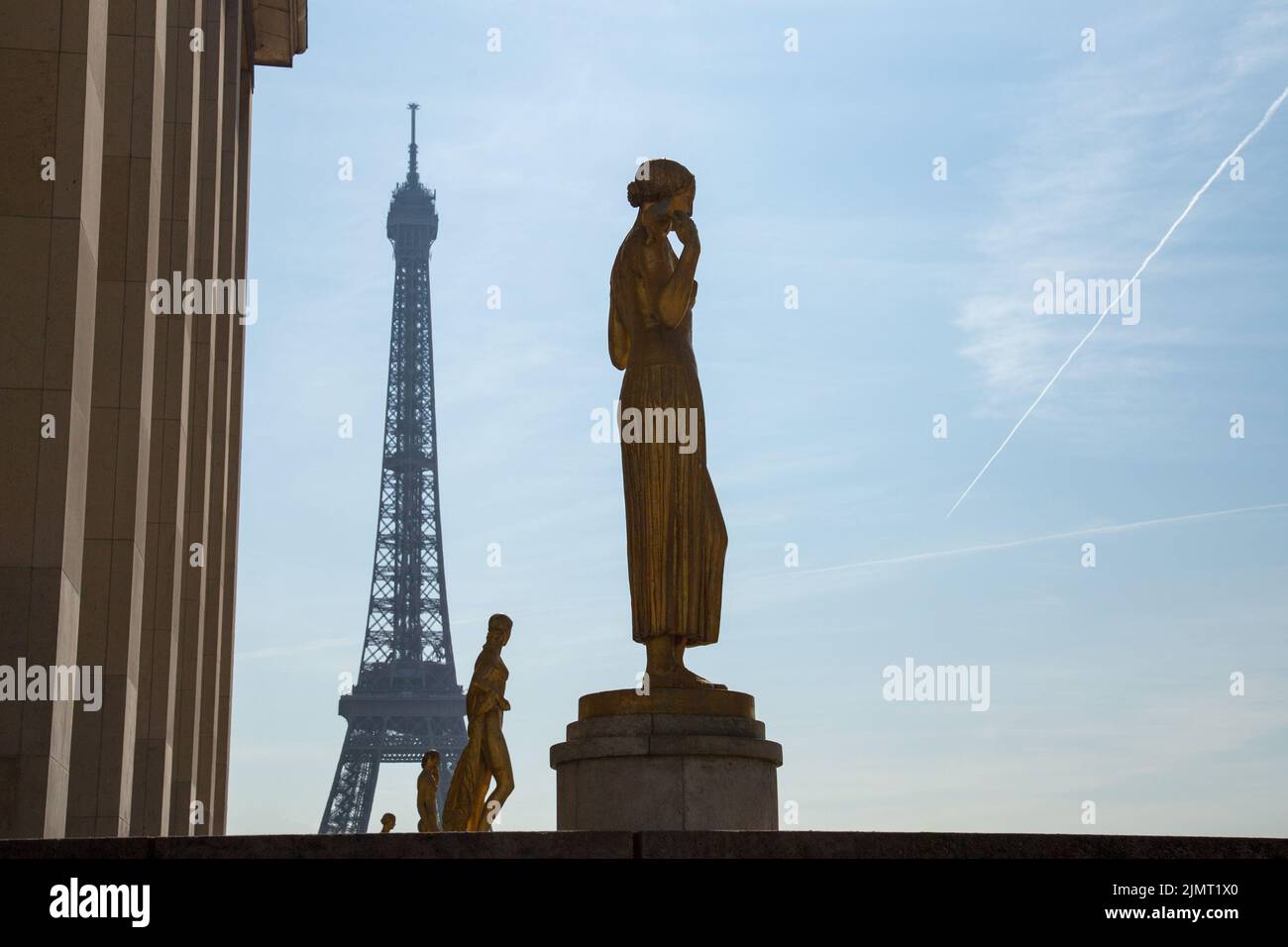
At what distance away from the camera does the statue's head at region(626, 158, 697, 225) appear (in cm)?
1259

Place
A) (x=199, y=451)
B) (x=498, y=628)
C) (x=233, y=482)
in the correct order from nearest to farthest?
(x=498, y=628)
(x=199, y=451)
(x=233, y=482)

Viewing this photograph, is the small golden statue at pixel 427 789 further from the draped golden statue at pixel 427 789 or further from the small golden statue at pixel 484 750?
the small golden statue at pixel 484 750

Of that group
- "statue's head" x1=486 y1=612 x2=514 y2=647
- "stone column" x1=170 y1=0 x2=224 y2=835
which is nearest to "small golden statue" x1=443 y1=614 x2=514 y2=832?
"statue's head" x1=486 y1=612 x2=514 y2=647

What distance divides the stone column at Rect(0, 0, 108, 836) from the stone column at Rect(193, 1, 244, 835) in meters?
13.3

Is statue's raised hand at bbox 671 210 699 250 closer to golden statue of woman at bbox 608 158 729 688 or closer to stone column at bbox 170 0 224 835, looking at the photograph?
golden statue of woman at bbox 608 158 729 688

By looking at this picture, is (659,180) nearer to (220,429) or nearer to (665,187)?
(665,187)

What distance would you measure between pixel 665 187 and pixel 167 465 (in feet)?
35.0

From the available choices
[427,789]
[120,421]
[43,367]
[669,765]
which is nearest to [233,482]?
[427,789]

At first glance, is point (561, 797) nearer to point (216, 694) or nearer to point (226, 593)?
point (216, 694)

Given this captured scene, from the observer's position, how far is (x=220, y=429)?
94.1ft
